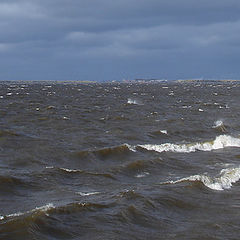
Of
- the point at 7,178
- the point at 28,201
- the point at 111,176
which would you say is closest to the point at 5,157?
→ the point at 7,178

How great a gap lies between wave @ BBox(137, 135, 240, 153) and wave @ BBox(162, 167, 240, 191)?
6.10 metres

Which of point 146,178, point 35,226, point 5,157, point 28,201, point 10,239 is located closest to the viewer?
point 10,239

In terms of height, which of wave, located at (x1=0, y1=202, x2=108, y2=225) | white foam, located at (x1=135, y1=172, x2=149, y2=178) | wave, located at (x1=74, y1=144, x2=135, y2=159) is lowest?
white foam, located at (x1=135, y1=172, x2=149, y2=178)

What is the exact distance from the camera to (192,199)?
14.2 meters

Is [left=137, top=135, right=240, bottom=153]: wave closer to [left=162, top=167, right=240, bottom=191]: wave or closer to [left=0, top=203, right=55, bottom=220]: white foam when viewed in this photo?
[left=162, top=167, right=240, bottom=191]: wave

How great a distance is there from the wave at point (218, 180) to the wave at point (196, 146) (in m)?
6.10

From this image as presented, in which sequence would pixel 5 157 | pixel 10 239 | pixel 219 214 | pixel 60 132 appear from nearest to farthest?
pixel 10 239 → pixel 219 214 → pixel 5 157 → pixel 60 132

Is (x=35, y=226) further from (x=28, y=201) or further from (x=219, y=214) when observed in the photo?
(x=219, y=214)

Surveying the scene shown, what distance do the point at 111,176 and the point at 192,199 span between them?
162 inches

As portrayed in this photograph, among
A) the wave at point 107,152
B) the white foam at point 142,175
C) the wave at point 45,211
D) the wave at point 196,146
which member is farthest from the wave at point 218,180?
the wave at point 196,146

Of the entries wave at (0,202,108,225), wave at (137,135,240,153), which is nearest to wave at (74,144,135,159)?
wave at (137,135,240,153)

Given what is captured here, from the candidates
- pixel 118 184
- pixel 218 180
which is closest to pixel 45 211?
pixel 118 184

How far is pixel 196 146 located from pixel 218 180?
801cm

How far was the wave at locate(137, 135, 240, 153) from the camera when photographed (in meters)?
23.3
